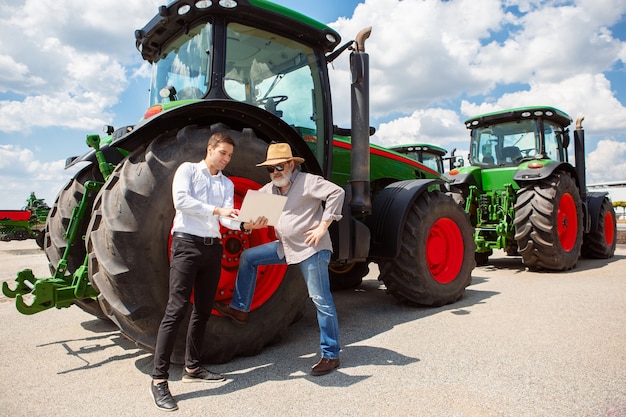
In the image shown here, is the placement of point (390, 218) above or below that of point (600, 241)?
above

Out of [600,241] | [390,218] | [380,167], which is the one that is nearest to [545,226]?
[600,241]

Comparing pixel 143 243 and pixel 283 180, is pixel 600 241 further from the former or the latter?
pixel 143 243

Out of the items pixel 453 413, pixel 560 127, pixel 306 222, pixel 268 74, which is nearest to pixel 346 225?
pixel 306 222

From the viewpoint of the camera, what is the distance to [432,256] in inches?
201

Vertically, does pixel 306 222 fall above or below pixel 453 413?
above

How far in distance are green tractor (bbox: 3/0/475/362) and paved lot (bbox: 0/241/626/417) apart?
0.35 m

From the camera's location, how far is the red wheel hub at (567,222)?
7.74 metres

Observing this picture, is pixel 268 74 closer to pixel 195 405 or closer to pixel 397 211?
pixel 397 211

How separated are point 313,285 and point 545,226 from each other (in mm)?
5302

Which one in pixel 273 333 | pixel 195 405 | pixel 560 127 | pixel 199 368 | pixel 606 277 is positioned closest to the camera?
pixel 195 405

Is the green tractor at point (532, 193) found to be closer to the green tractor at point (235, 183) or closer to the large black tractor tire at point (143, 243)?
the green tractor at point (235, 183)

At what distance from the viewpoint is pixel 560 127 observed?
8906 mm

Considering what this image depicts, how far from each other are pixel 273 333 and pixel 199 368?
0.70 meters

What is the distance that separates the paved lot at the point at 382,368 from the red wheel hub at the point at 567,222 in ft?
9.90
